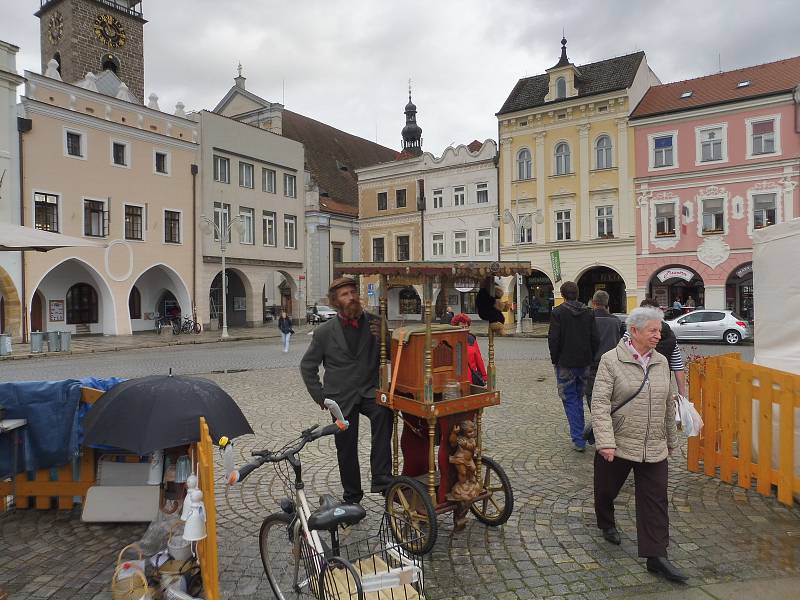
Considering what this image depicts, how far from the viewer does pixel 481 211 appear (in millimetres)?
35531

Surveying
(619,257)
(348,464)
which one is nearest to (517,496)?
(348,464)

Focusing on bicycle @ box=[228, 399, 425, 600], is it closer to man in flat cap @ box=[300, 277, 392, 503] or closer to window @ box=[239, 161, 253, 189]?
man in flat cap @ box=[300, 277, 392, 503]

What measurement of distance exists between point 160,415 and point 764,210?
30.8 meters

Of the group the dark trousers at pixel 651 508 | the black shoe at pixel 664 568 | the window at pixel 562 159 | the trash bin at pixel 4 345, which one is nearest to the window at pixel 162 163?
the trash bin at pixel 4 345

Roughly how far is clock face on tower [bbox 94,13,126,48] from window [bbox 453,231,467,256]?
29.3 metres

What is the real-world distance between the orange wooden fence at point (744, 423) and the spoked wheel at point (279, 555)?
160 inches

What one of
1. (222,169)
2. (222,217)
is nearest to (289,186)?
(222,169)

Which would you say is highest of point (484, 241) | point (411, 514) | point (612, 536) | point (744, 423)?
point (484, 241)

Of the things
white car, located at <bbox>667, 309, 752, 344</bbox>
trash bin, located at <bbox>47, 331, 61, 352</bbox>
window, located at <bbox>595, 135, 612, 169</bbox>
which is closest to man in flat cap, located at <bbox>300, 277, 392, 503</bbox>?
white car, located at <bbox>667, 309, 752, 344</bbox>

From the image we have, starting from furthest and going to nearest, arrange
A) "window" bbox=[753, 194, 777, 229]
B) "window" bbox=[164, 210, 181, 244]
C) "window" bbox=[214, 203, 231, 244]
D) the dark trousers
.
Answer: "window" bbox=[214, 203, 231, 244] → "window" bbox=[164, 210, 181, 244] → "window" bbox=[753, 194, 777, 229] → the dark trousers

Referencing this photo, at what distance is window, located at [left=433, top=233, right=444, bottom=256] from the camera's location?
37.5 m

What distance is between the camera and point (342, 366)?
4613 mm

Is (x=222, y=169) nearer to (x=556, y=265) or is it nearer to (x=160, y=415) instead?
(x=556, y=265)

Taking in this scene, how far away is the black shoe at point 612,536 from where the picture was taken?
14.3ft
